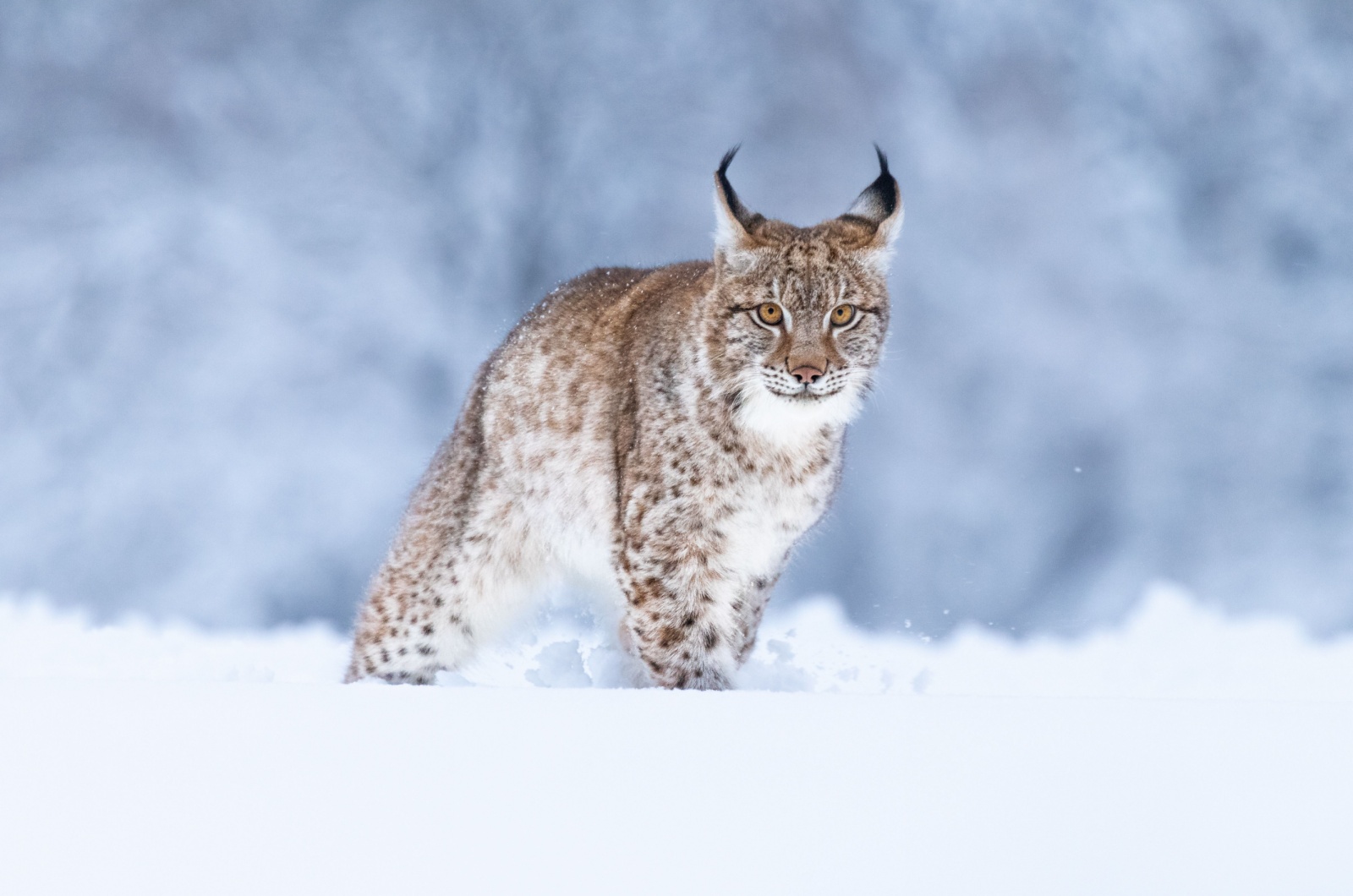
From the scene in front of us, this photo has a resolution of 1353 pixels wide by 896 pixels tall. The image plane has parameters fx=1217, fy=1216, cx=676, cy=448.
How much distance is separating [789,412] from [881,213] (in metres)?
0.98

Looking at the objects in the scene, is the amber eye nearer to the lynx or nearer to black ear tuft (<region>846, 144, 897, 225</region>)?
the lynx

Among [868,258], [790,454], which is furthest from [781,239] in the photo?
[790,454]

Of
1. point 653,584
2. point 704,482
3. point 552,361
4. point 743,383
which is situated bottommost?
point 653,584

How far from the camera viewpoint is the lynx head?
441 centimetres

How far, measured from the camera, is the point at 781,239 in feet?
15.4

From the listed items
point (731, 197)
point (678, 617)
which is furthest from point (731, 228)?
point (678, 617)

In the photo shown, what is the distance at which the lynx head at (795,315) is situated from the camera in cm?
441

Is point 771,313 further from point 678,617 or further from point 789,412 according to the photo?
point 678,617

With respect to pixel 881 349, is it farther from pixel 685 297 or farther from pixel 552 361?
pixel 552 361

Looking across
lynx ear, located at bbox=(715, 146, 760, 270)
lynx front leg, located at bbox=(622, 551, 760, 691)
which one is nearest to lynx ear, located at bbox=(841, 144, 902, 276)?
lynx ear, located at bbox=(715, 146, 760, 270)

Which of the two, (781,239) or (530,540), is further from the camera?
(530,540)

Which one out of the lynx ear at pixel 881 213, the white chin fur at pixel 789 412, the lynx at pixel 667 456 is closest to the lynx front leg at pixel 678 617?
the lynx at pixel 667 456

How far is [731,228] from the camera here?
464cm

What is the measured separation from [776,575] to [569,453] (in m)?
1.02
